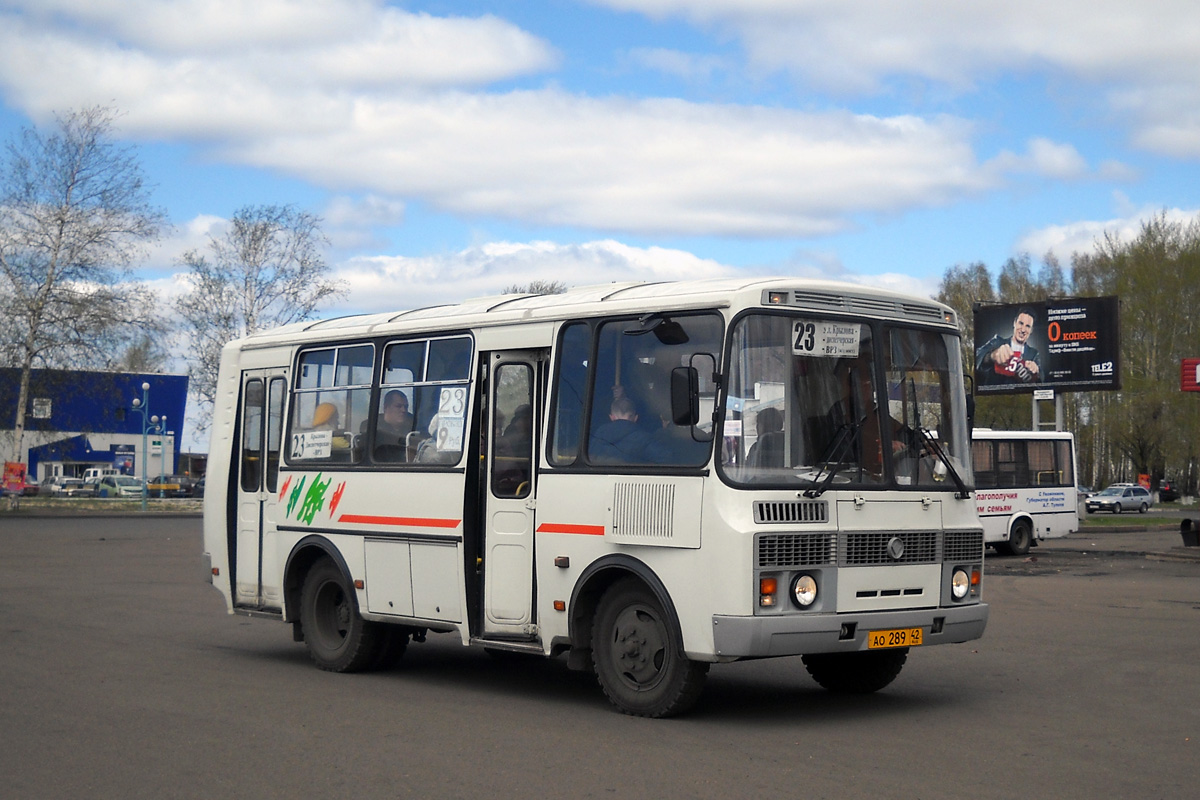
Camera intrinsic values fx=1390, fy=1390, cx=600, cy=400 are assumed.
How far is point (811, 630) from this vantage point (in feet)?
28.8

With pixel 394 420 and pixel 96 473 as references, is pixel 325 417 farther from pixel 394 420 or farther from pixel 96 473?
pixel 96 473

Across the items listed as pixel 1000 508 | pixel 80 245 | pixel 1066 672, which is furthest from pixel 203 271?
pixel 1066 672

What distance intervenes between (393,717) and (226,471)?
484 cm

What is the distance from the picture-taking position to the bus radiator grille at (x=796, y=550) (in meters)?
8.68

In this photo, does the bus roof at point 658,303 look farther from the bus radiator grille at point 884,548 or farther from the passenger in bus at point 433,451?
the bus radiator grille at point 884,548

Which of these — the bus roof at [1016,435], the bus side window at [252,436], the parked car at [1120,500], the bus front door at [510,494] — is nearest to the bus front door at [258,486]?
the bus side window at [252,436]

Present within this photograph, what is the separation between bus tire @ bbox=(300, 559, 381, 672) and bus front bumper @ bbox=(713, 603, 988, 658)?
421cm

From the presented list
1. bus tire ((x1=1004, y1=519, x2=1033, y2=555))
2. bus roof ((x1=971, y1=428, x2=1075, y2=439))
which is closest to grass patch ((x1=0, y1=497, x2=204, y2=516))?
bus roof ((x1=971, y1=428, x2=1075, y2=439))

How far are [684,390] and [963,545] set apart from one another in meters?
2.55

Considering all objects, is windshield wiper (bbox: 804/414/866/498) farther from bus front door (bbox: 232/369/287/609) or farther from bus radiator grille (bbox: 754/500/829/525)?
bus front door (bbox: 232/369/287/609)

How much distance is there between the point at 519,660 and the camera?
13.0 meters

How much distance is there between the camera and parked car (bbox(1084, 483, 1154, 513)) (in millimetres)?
Result: 64500

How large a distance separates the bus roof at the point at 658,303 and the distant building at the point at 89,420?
142ft

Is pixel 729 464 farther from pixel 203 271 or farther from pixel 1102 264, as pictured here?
pixel 1102 264
